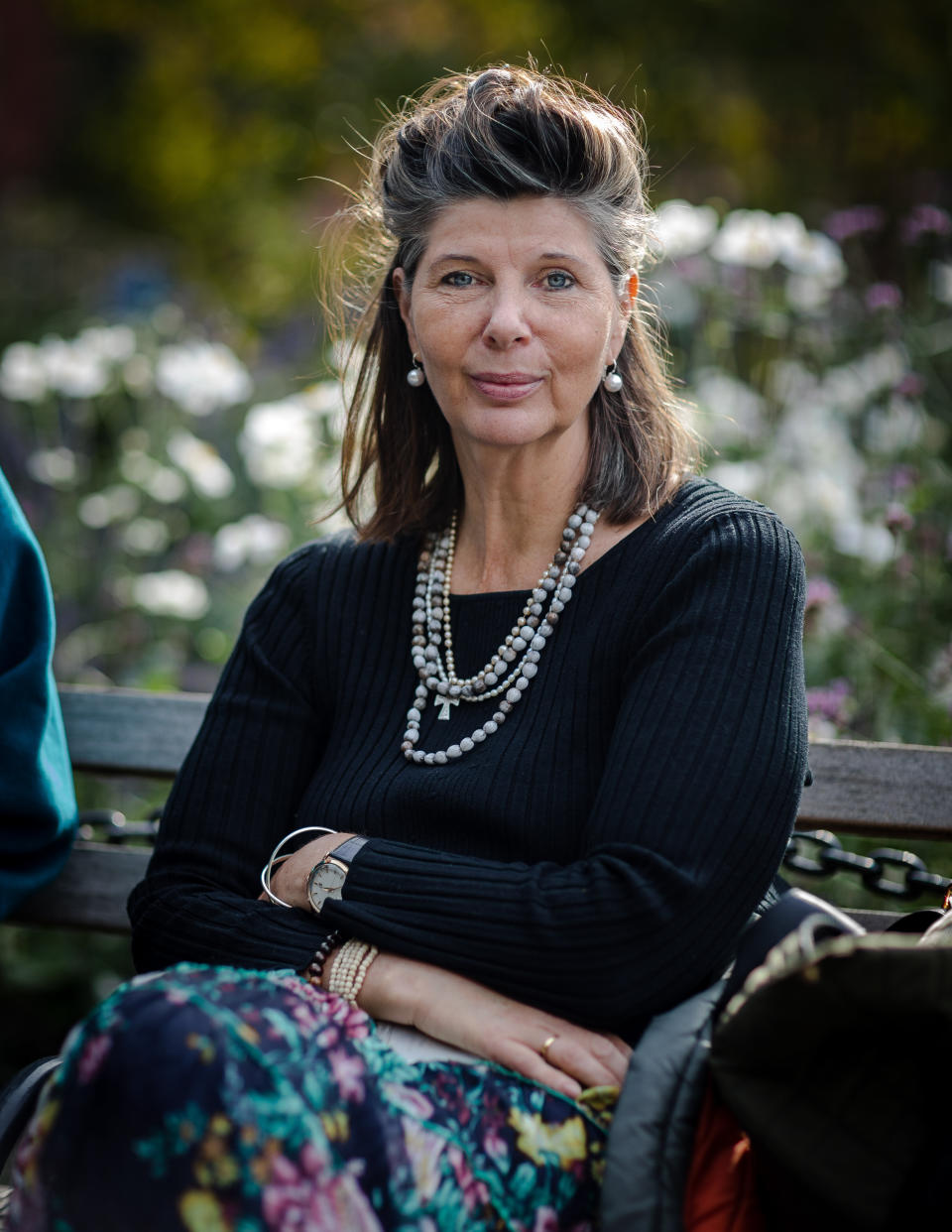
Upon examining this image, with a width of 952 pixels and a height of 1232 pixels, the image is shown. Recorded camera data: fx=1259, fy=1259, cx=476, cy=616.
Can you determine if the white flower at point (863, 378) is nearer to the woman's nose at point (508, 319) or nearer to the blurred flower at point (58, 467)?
the woman's nose at point (508, 319)

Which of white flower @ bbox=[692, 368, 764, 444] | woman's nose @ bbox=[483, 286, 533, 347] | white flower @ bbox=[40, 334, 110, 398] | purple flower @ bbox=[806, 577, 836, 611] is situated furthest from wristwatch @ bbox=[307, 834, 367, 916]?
white flower @ bbox=[40, 334, 110, 398]

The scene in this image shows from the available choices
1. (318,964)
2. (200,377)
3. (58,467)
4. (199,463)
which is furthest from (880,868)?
(58,467)

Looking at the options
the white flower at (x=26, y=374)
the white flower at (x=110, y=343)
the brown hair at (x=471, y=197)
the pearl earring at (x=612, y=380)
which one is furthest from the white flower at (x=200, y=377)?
the pearl earring at (x=612, y=380)

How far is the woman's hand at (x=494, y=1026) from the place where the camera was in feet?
5.61

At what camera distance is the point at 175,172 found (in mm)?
11289

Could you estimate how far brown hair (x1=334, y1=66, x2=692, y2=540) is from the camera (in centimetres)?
208

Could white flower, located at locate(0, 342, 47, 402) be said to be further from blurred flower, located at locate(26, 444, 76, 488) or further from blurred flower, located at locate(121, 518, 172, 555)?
blurred flower, located at locate(121, 518, 172, 555)

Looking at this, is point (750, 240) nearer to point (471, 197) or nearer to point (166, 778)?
point (471, 197)

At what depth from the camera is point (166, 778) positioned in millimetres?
2719

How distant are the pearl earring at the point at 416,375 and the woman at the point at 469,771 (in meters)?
0.01

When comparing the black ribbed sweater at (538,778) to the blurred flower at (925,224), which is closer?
the black ribbed sweater at (538,778)

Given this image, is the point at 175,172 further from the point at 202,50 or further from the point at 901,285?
the point at 901,285

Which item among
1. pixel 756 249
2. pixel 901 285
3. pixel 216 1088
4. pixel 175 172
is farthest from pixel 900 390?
pixel 175 172

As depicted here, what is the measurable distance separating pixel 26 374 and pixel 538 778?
8.93 feet
